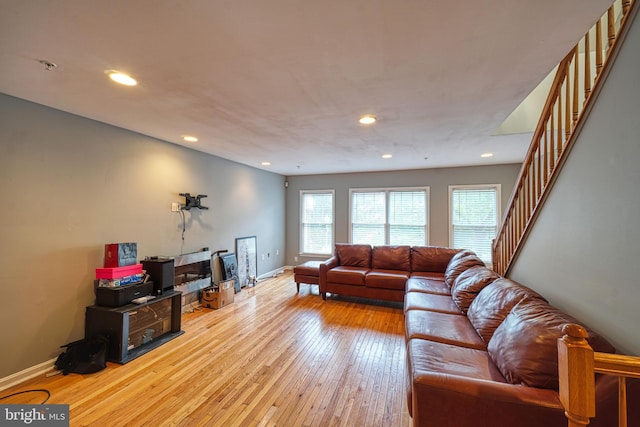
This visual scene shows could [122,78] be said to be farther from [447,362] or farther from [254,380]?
[447,362]

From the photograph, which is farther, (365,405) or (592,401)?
(365,405)

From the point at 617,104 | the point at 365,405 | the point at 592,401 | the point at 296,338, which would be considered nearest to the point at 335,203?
the point at 296,338

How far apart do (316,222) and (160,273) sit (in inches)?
160

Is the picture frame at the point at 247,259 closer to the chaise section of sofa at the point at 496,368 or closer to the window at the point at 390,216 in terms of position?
the window at the point at 390,216

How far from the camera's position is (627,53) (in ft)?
4.56

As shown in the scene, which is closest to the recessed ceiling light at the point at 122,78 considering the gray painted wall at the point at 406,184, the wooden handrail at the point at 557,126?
the wooden handrail at the point at 557,126

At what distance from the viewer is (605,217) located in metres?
1.55

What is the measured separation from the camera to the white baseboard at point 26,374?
7.42 ft

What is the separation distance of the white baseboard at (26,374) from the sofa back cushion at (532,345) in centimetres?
380

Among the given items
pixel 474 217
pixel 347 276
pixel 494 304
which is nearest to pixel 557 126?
pixel 494 304

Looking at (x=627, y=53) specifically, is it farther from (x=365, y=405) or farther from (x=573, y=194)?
(x=365, y=405)

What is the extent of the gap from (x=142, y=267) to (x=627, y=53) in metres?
4.41

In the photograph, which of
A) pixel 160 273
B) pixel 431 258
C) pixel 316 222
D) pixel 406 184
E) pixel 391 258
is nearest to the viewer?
pixel 160 273

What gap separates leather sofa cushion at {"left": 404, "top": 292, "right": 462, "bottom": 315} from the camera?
285 centimetres
